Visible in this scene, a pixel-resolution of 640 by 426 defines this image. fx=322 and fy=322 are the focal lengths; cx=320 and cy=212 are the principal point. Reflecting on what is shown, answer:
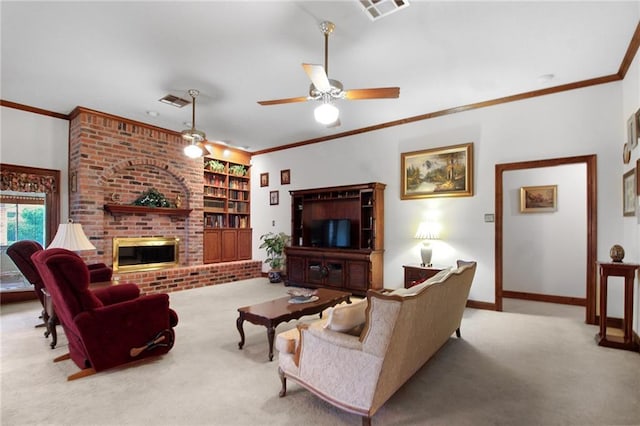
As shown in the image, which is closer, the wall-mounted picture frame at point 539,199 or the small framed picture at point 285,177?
the wall-mounted picture frame at point 539,199

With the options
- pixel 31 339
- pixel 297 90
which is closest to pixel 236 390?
pixel 31 339

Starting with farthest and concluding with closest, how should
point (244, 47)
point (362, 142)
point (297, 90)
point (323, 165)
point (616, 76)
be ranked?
point (323, 165) < point (362, 142) < point (297, 90) < point (616, 76) < point (244, 47)

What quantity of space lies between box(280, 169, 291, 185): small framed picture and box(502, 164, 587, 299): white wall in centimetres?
423

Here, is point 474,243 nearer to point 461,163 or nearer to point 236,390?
point 461,163

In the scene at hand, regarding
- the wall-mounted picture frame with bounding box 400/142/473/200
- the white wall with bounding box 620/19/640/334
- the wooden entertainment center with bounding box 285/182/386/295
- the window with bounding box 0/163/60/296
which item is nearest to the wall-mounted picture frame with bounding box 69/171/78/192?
the window with bounding box 0/163/60/296

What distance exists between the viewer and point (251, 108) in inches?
197

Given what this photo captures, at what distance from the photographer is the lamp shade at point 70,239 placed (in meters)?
3.38

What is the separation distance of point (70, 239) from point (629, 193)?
19.7ft

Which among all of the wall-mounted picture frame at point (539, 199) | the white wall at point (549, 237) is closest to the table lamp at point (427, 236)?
the white wall at point (549, 237)

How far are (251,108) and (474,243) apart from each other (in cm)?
396

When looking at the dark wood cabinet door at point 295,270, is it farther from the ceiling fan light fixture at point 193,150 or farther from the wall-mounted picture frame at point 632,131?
the wall-mounted picture frame at point 632,131

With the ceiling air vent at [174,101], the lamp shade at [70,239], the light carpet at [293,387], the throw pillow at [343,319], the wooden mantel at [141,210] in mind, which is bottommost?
the light carpet at [293,387]

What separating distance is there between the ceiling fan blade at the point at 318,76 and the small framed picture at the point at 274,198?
457cm

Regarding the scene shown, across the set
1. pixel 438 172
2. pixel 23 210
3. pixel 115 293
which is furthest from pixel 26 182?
pixel 438 172
